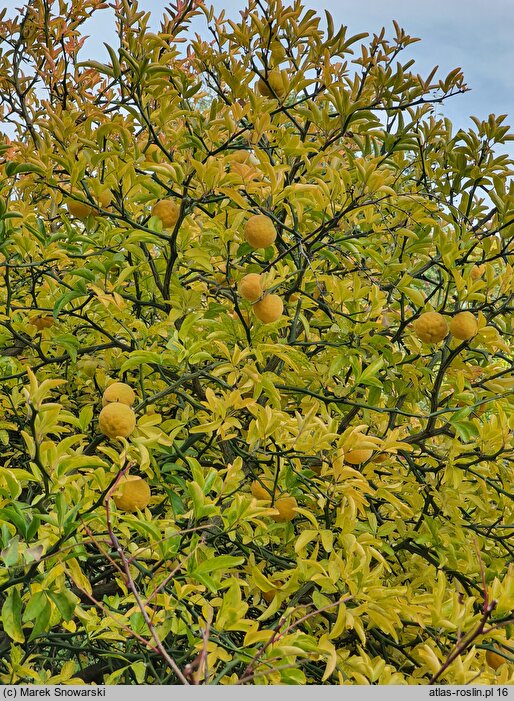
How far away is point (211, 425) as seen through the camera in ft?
4.66

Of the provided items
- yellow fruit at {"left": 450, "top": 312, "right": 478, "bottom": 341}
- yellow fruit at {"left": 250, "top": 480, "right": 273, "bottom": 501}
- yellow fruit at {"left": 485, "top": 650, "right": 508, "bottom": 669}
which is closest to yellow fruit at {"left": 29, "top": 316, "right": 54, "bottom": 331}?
yellow fruit at {"left": 250, "top": 480, "right": 273, "bottom": 501}

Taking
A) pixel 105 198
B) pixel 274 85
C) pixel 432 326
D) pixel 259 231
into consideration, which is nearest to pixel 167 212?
pixel 105 198

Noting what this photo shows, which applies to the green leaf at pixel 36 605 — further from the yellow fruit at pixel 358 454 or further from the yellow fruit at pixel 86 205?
the yellow fruit at pixel 86 205

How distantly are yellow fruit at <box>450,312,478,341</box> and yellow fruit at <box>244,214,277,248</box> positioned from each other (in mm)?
499

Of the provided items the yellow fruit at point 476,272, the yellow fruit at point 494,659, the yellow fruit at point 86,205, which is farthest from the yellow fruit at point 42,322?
the yellow fruit at point 494,659

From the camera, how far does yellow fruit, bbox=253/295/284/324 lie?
1510 millimetres

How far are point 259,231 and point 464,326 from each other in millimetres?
550

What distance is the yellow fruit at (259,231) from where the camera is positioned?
1497mm

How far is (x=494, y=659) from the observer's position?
1510 mm

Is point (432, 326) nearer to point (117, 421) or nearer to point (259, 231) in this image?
point (259, 231)

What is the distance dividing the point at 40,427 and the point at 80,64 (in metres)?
0.97

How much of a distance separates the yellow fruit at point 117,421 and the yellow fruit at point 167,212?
60 cm

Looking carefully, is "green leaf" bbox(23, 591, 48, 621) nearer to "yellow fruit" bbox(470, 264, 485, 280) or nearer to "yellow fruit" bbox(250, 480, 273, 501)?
"yellow fruit" bbox(250, 480, 273, 501)

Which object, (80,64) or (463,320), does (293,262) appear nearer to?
(463,320)
